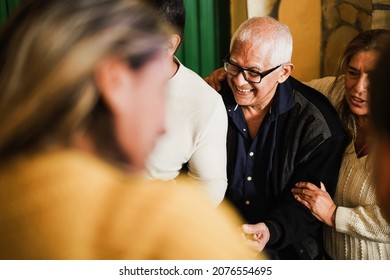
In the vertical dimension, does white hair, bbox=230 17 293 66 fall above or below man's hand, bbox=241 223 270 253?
above

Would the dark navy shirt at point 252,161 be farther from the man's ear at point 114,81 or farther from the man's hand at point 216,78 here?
the man's ear at point 114,81

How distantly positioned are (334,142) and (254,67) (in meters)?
0.24

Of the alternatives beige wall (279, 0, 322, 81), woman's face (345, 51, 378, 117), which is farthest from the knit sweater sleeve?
beige wall (279, 0, 322, 81)

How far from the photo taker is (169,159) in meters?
1.15

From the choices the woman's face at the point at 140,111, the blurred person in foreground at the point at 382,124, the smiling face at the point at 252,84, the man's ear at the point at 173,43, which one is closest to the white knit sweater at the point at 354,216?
the smiling face at the point at 252,84

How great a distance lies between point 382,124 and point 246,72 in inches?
21.6

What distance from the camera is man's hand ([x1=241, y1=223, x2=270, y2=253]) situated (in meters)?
1.20

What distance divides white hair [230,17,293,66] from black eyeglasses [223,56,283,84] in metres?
0.03

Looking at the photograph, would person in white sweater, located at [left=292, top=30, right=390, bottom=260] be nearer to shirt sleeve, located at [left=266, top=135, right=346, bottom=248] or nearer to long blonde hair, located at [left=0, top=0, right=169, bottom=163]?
shirt sleeve, located at [left=266, top=135, right=346, bottom=248]

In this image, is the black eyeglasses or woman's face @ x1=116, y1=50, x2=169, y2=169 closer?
woman's face @ x1=116, y1=50, x2=169, y2=169

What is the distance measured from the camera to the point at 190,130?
115 cm
